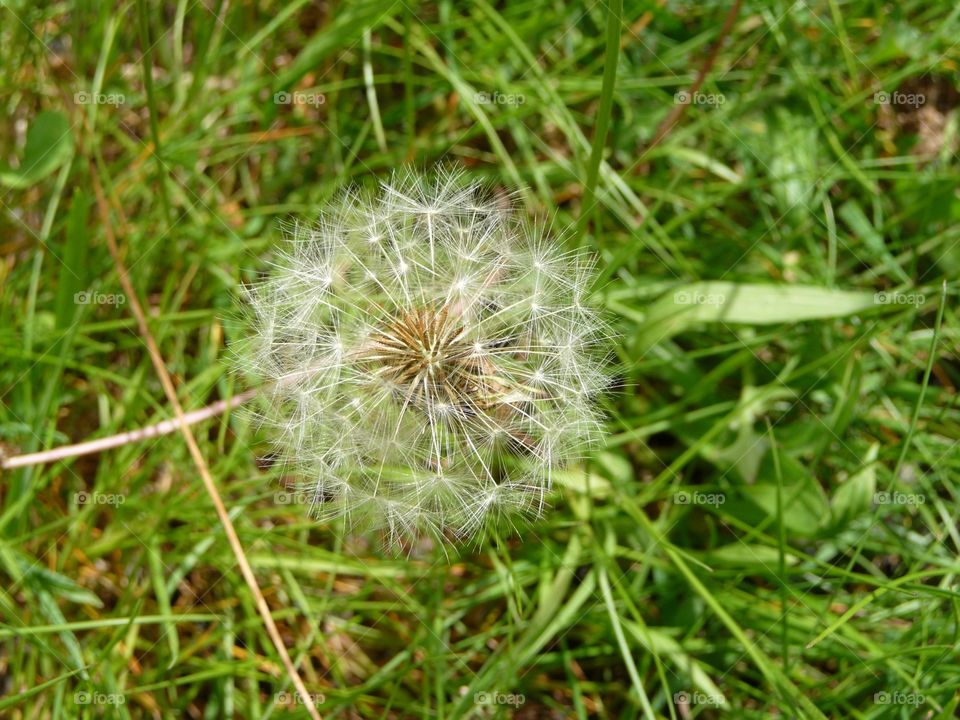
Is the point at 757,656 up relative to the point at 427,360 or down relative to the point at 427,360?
down

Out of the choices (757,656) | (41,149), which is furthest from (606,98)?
(41,149)

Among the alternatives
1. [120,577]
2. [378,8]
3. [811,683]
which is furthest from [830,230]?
[120,577]

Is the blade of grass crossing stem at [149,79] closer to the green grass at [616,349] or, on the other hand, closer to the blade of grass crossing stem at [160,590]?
the green grass at [616,349]

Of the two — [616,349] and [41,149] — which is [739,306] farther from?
[41,149]

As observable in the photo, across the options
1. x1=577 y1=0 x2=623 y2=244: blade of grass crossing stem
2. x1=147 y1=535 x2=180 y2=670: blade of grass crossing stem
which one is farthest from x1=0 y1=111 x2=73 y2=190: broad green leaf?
x1=577 y1=0 x2=623 y2=244: blade of grass crossing stem

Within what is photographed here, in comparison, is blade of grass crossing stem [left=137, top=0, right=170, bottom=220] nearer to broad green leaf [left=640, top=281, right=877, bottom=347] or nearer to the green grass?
the green grass

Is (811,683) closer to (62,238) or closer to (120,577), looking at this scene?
(120,577)
